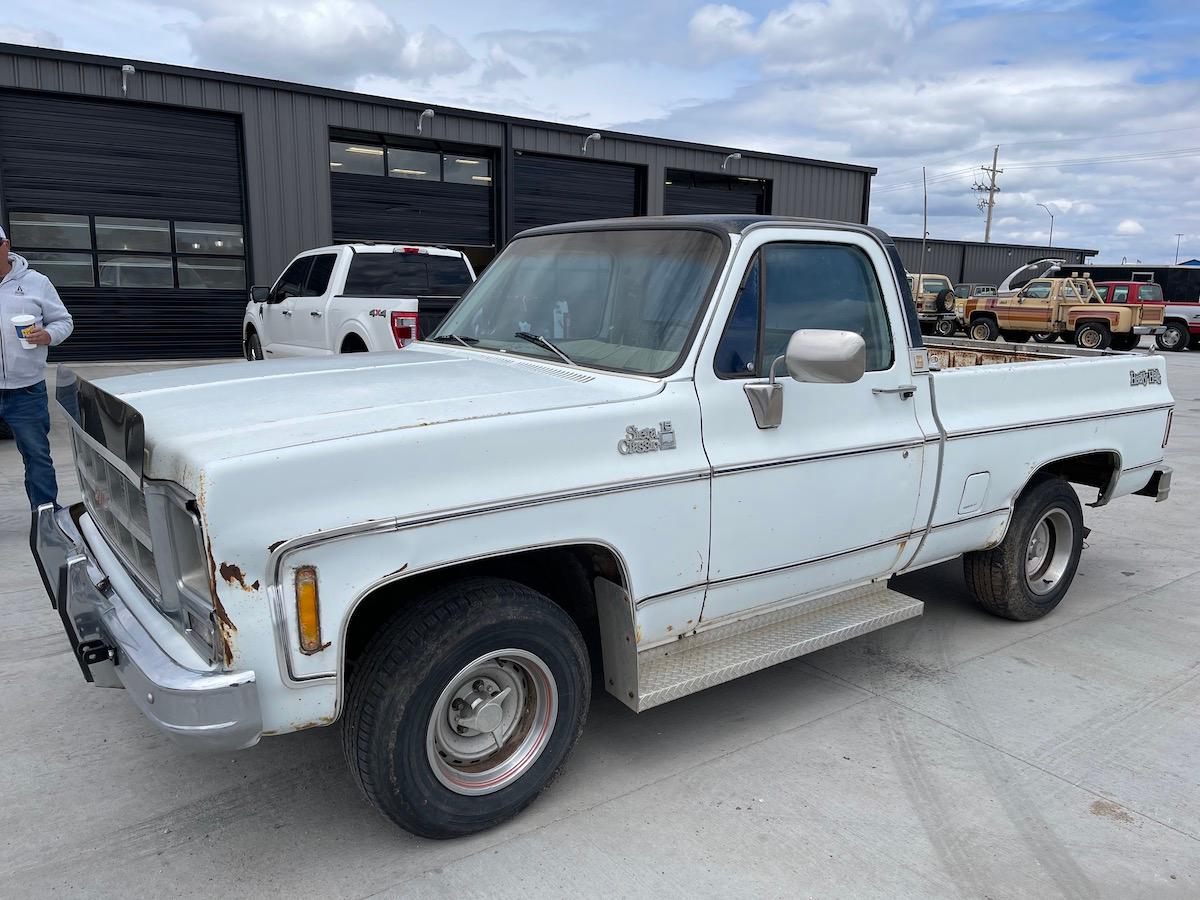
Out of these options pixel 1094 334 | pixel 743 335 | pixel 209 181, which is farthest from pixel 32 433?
pixel 1094 334

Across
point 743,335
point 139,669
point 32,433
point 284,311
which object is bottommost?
point 139,669

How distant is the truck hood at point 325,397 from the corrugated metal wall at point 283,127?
14.4 metres

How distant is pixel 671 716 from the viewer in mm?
3666

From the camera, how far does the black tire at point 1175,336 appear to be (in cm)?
2731

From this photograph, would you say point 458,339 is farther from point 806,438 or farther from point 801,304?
point 806,438

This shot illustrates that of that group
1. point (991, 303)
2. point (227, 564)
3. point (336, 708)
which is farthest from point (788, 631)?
point (991, 303)

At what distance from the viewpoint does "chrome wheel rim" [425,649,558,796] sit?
271 cm

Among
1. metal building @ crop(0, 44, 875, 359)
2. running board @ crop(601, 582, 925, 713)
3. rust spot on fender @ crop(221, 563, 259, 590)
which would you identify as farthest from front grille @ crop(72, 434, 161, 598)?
metal building @ crop(0, 44, 875, 359)

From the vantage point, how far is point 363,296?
10.2 meters

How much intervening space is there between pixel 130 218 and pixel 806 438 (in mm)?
16105

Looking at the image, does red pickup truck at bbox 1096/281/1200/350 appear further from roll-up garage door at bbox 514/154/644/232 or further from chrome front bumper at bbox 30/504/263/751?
chrome front bumper at bbox 30/504/263/751

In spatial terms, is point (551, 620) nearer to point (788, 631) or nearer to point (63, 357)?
point (788, 631)

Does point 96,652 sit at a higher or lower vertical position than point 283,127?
lower

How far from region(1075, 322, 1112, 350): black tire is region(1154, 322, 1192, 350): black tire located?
472 centimetres
